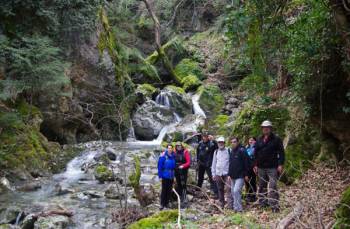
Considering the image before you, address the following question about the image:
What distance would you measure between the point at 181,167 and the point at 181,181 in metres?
0.45

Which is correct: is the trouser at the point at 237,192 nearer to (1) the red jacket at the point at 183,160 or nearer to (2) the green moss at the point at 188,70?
(1) the red jacket at the point at 183,160

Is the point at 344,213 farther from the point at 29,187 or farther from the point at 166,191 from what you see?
the point at 29,187

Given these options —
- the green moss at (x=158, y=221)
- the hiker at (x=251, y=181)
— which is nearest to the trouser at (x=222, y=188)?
the hiker at (x=251, y=181)

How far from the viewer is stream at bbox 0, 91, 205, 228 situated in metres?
10.1

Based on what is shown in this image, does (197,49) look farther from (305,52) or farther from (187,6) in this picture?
(305,52)

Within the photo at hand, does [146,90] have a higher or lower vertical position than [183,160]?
higher

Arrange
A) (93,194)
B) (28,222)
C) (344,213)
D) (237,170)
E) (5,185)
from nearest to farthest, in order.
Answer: (344,213) < (237,170) < (28,222) < (93,194) < (5,185)

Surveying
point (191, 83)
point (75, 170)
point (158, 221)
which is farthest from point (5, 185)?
point (191, 83)

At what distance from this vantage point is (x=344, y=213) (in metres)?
5.74

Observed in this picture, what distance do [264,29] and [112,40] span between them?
49.3 ft

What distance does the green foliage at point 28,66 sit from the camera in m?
14.2

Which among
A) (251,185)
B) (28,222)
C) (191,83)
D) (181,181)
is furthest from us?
(191,83)

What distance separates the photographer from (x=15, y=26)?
16.3m

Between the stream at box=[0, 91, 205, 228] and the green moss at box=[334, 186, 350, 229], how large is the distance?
5039 mm
